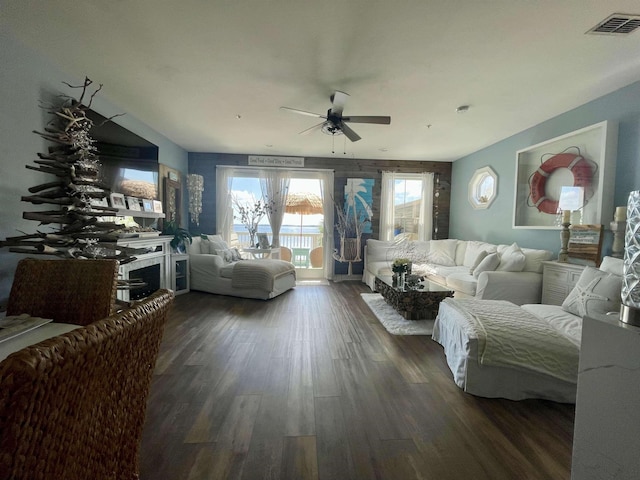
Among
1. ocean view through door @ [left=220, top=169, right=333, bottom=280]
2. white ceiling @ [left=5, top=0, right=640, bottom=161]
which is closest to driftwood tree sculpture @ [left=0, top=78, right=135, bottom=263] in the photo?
white ceiling @ [left=5, top=0, right=640, bottom=161]

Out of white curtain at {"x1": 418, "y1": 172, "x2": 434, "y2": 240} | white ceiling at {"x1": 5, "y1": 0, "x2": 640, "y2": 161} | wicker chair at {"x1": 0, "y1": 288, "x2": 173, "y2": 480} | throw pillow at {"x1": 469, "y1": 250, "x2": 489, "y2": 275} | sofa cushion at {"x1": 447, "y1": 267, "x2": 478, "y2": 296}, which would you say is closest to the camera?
wicker chair at {"x1": 0, "y1": 288, "x2": 173, "y2": 480}

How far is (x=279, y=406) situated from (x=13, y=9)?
10.1 ft

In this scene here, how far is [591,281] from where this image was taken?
2.17 meters

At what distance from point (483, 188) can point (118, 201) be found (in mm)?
5540

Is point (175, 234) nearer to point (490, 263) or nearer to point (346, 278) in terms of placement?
point (346, 278)

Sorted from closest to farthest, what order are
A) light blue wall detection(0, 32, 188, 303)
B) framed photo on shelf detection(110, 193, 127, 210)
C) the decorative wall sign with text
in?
light blue wall detection(0, 32, 188, 303)
framed photo on shelf detection(110, 193, 127, 210)
the decorative wall sign with text

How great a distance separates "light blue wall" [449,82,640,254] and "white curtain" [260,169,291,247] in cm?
363

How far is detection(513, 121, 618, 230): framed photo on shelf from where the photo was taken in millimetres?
2756

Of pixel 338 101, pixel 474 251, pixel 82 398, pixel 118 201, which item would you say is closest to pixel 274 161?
pixel 338 101

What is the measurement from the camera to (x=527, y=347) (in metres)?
1.78

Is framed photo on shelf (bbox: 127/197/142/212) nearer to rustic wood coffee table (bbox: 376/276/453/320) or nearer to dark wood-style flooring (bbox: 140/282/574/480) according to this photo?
dark wood-style flooring (bbox: 140/282/574/480)

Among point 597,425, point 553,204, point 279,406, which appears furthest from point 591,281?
point 279,406

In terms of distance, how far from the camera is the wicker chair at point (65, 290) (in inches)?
47.5

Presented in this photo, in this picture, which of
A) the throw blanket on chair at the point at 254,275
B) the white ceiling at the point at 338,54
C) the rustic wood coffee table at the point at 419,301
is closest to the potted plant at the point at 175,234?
the throw blanket on chair at the point at 254,275
